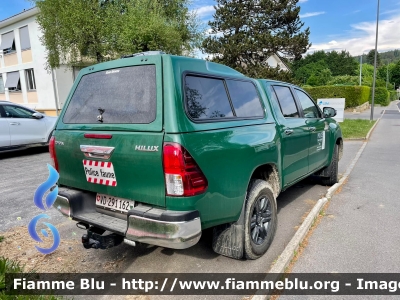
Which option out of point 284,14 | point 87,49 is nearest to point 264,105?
point 87,49

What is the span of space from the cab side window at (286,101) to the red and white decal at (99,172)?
2.40m

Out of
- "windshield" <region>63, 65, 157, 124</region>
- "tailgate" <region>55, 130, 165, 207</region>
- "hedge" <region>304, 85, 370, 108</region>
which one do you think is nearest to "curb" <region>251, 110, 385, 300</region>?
"tailgate" <region>55, 130, 165, 207</region>

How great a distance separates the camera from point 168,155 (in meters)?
2.24

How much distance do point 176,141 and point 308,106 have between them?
3.34 meters

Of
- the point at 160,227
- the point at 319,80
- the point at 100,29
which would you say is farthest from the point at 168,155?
the point at 319,80

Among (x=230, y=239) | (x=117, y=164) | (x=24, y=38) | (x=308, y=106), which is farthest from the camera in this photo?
(x=24, y=38)

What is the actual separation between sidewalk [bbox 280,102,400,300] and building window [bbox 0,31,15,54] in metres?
24.0

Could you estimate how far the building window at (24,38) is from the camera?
65.9 feet

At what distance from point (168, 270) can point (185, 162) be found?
1372 millimetres

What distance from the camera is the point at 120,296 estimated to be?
262 centimetres

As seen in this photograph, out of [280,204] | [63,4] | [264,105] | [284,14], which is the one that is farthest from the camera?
[284,14]

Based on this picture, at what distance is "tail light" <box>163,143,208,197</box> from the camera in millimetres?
2232

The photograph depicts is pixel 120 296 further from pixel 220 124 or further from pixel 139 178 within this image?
pixel 220 124

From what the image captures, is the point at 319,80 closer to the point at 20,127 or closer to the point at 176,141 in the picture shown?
the point at 20,127
